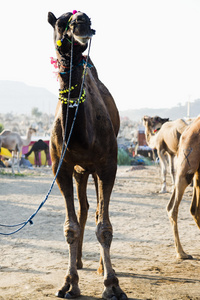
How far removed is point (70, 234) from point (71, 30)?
2080 mm

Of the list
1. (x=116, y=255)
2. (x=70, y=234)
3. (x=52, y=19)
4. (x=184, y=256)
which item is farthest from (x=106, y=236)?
(x=52, y=19)

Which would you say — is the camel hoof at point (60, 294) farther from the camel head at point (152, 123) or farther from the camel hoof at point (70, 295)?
the camel head at point (152, 123)

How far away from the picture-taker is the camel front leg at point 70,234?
4.01 meters

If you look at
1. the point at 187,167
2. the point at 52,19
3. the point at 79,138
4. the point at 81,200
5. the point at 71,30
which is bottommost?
the point at 81,200

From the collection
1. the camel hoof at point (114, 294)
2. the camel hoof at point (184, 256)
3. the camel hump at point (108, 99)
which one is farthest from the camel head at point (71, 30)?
the camel hoof at point (184, 256)

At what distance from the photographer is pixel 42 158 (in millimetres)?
29578

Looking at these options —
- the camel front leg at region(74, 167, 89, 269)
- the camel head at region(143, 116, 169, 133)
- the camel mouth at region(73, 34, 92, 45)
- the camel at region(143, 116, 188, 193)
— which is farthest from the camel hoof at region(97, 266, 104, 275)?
the camel head at region(143, 116, 169, 133)

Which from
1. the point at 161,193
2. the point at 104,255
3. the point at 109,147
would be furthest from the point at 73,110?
the point at 161,193

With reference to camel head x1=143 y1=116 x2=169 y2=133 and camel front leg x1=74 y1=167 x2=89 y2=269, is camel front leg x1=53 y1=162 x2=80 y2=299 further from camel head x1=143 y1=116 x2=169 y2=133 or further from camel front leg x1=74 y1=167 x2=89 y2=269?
camel head x1=143 y1=116 x2=169 y2=133

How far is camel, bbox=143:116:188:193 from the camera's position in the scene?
1244 cm

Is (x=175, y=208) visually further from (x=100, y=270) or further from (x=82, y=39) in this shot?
(x=82, y=39)

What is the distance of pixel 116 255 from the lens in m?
5.73

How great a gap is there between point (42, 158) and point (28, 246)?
23605 mm

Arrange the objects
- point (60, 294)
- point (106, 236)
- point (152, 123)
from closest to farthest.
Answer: point (60, 294), point (106, 236), point (152, 123)
